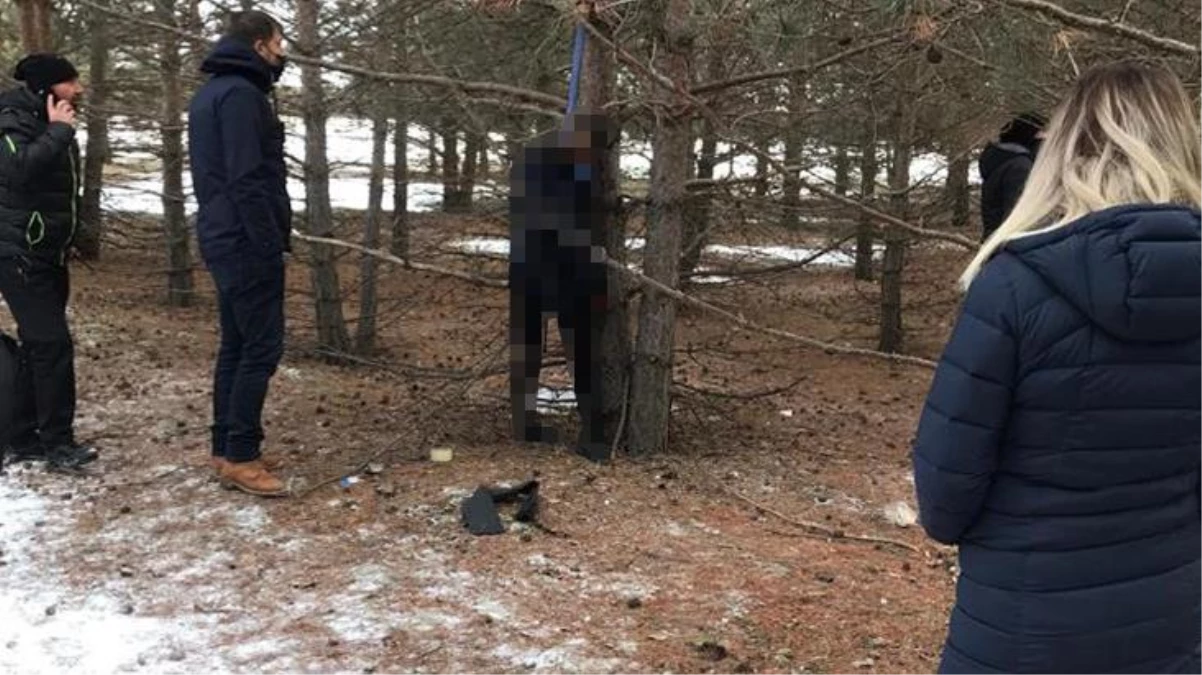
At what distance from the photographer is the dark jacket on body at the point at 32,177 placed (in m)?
5.21

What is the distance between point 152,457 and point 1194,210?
509 cm

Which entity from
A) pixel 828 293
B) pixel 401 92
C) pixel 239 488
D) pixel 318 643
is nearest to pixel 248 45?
pixel 239 488

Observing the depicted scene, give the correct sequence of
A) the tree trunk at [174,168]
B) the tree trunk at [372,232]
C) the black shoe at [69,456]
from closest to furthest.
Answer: the black shoe at [69,456] → the tree trunk at [372,232] → the tree trunk at [174,168]

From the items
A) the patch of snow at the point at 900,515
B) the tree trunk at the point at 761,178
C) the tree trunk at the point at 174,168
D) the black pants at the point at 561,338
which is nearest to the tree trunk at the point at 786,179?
the tree trunk at the point at 761,178

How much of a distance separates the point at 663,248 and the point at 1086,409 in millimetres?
4249

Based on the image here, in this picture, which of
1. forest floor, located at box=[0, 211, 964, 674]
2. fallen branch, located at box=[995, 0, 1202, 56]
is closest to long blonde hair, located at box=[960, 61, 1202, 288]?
fallen branch, located at box=[995, 0, 1202, 56]

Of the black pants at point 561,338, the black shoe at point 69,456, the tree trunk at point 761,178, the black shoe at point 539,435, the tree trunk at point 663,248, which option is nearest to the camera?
the black shoe at point 69,456

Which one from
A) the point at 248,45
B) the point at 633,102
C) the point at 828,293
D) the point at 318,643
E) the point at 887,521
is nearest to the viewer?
the point at 318,643

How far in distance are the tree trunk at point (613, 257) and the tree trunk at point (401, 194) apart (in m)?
1.52

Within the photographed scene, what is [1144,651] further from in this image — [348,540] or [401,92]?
[401,92]

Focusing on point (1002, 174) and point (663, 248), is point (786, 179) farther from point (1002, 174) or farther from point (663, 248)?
point (1002, 174)

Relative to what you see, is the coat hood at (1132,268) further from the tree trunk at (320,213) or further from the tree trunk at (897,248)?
the tree trunk at (897,248)

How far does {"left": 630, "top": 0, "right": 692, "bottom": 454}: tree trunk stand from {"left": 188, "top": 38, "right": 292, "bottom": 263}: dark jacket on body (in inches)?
80.3

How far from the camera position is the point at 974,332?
→ 1.98m
